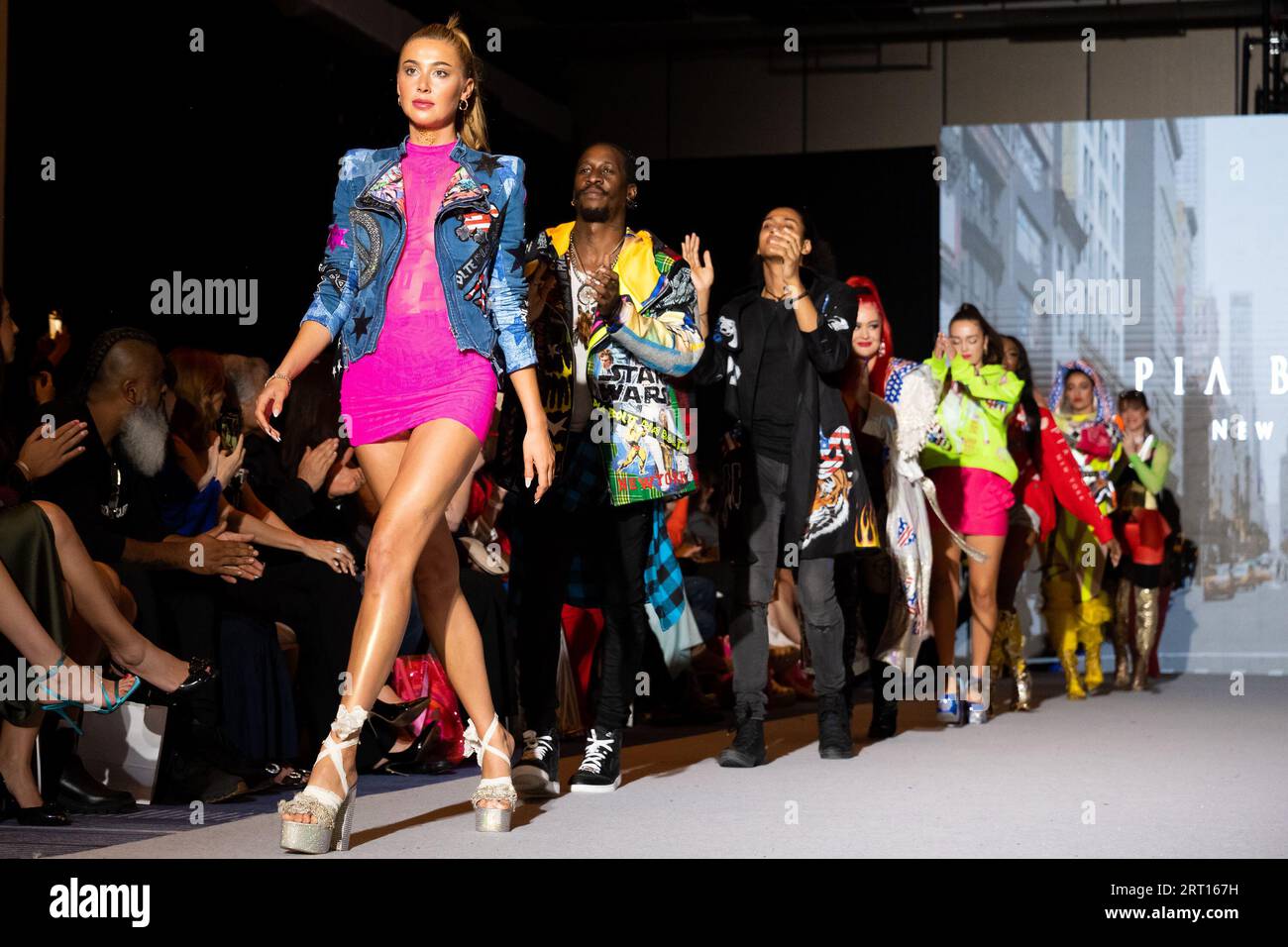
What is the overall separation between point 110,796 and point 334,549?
0.95 m

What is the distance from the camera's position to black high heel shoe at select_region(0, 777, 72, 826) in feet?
10.3

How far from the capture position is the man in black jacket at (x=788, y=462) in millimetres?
4145

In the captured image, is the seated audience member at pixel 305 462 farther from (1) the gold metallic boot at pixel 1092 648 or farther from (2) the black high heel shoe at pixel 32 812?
(1) the gold metallic boot at pixel 1092 648

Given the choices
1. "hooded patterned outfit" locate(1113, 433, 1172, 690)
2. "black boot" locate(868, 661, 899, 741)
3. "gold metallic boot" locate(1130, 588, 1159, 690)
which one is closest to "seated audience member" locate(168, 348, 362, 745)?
"black boot" locate(868, 661, 899, 741)

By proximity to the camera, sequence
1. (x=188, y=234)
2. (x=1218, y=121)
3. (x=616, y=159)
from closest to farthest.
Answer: (x=616, y=159)
(x=188, y=234)
(x=1218, y=121)

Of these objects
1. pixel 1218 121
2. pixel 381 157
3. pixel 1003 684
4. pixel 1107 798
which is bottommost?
pixel 1003 684

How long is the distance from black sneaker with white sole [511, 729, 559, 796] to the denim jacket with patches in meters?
0.94

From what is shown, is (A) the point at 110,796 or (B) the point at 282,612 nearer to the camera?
(A) the point at 110,796

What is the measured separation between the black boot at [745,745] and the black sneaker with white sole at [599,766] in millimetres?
559

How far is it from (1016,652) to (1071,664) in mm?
949

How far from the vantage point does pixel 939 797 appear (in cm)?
349

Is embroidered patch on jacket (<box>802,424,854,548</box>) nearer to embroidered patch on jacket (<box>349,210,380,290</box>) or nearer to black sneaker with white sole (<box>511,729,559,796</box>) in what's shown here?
black sneaker with white sole (<box>511,729,559,796</box>)
